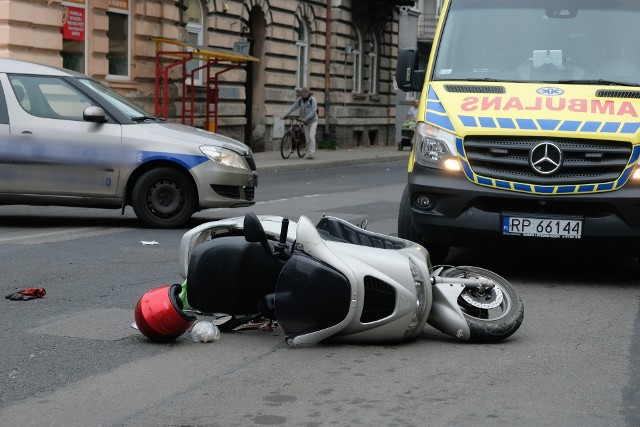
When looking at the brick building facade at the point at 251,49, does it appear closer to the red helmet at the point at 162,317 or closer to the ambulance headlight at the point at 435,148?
the ambulance headlight at the point at 435,148

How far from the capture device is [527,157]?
841cm

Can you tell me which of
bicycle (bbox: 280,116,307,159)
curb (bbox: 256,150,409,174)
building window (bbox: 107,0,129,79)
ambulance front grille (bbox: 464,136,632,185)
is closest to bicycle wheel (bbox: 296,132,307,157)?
bicycle (bbox: 280,116,307,159)

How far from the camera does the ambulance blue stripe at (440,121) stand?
866 cm

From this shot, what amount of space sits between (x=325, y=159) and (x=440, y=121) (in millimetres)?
22758

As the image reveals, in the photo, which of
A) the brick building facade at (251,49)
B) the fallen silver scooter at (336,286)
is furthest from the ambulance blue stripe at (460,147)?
the brick building facade at (251,49)

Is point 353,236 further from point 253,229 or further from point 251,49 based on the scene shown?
point 251,49

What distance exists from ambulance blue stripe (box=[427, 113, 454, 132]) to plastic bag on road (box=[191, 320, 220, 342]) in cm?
284

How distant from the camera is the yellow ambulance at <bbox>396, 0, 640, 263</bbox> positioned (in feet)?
27.5

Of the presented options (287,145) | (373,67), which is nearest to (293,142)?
(287,145)

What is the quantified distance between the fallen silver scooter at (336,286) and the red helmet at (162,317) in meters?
0.20

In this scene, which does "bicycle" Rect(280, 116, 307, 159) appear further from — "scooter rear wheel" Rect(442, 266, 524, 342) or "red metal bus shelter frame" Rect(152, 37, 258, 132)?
"scooter rear wheel" Rect(442, 266, 524, 342)

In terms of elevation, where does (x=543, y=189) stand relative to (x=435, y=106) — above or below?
below

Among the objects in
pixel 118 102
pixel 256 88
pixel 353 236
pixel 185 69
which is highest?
pixel 185 69

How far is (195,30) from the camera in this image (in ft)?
95.1
